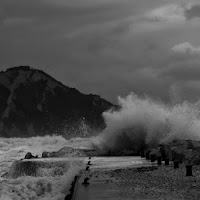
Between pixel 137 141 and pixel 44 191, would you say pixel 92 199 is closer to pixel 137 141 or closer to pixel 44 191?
pixel 44 191

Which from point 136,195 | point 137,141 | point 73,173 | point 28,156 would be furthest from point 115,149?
point 136,195

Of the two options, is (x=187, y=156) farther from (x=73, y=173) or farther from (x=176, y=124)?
(x=176, y=124)

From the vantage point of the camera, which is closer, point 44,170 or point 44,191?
point 44,191

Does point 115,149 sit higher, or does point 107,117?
point 107,117

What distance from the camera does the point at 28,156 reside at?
3816cm

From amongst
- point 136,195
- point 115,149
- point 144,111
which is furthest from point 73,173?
point 144,111

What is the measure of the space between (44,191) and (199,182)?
5036 millimetres

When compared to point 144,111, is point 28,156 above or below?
below

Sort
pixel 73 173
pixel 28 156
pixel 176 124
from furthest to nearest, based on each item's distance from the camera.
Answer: pixel 176 124
pixel 28 156
pixel 73 173

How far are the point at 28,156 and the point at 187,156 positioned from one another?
15.4m

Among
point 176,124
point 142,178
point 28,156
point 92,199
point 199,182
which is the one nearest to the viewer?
point 92,199

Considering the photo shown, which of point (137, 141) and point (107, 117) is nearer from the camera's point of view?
point (137, 141)

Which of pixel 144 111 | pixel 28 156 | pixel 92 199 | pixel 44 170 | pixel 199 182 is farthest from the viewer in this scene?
pixel 144 111

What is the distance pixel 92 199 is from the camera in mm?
13516
